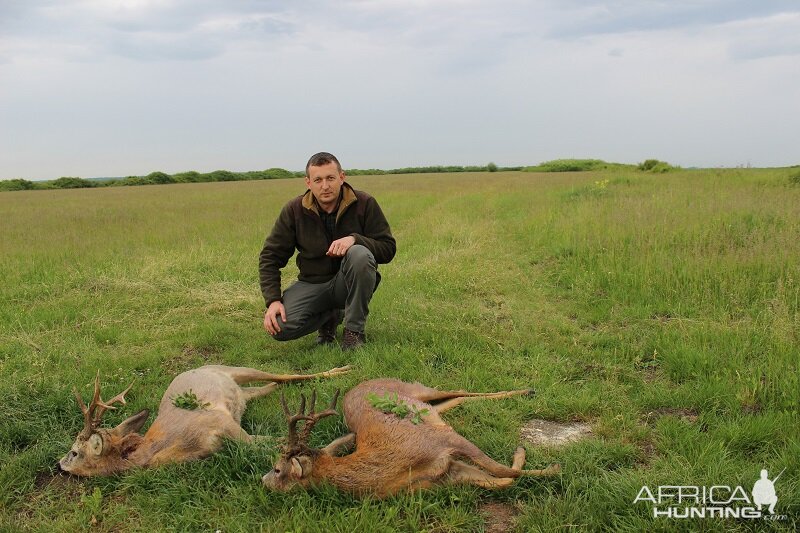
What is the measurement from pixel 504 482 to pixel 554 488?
0.96 ft

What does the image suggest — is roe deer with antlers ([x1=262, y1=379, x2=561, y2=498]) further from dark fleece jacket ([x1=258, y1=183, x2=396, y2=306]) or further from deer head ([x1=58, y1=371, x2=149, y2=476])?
dark fleece jacket ([x1=258, y1=183, x2=396, y2=306])

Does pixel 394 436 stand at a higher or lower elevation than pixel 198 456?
higher

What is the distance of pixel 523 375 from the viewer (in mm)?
4645

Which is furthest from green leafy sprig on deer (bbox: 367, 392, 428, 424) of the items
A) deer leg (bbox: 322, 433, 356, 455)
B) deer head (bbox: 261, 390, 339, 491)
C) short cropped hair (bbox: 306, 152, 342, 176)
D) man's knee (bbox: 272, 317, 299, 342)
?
short cropped hair (bbox: 306, 152, 342, 176)

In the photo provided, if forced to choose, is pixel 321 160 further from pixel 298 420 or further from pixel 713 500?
pixel 713 500

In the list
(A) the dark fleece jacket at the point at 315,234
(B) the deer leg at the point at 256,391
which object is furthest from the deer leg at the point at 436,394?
(A) the dark fleece jacket at the point at 315,234

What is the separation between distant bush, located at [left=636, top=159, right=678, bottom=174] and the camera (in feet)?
89.9

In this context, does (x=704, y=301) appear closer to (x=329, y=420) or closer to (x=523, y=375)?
(x=523, y=375)

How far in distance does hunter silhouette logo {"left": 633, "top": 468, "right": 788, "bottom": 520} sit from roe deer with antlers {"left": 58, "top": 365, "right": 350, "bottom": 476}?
7.73ft

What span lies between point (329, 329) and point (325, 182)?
5.13ft

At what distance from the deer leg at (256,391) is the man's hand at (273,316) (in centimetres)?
87

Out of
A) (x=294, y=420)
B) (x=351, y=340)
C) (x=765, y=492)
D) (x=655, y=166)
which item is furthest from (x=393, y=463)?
(x=655, y=166)

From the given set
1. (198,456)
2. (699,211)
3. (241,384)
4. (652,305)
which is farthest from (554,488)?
(699,211)

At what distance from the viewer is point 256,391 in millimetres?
4328
